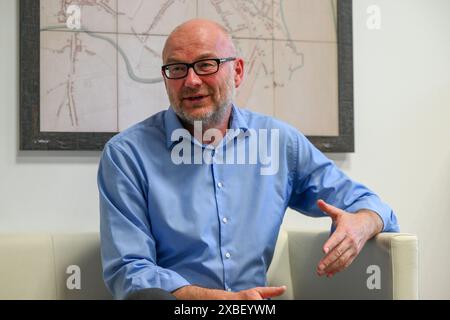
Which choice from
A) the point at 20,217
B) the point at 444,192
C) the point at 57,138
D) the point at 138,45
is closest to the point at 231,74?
the point at 138,45

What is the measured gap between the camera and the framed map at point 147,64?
76.3 inches

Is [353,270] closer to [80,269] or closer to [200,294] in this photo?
[200,294]

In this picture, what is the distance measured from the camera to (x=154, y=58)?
6.67ft

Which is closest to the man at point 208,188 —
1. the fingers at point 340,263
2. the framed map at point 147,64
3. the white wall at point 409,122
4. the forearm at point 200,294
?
the fingers at point 340,263

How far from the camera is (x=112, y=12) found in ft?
6.55

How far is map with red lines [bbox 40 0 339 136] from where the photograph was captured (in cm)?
195

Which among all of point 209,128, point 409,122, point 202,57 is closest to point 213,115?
point 209,128

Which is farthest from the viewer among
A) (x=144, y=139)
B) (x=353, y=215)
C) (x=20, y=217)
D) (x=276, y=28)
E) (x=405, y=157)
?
(x=405, y=157)

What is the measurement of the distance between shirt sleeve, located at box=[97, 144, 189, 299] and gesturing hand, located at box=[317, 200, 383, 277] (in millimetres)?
372

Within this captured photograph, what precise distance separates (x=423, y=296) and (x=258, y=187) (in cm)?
100

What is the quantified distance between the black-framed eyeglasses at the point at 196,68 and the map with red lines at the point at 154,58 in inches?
14.6

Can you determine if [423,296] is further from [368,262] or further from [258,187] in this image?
[258,187]

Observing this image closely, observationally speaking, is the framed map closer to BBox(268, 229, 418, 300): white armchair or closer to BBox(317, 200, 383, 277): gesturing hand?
BBox(268, 229, 418, 300): white armchair

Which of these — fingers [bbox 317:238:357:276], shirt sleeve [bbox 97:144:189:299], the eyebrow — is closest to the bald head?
the eyebrow
